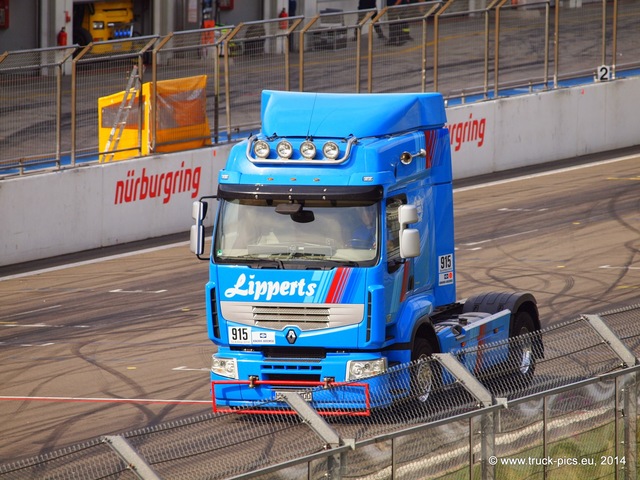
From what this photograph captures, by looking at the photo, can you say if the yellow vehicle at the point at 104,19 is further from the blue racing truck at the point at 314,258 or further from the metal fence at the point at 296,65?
the blue racing truck at the point at 314,258

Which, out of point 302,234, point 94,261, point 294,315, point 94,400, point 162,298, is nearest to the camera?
point 294,315

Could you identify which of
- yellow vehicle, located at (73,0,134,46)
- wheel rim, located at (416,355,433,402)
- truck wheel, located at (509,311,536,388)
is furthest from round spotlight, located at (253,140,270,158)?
yellow vehicle, located at (73,0,134,46)

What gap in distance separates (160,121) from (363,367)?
46.4ft

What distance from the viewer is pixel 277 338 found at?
13070mm

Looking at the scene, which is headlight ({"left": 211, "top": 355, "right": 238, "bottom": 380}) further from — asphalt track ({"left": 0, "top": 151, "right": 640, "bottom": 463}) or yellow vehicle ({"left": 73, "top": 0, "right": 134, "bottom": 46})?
yellow vehicle ({"left": 73, "top": 0, "right": 134, "bottom": 46})

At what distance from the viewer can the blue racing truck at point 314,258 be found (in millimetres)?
12914

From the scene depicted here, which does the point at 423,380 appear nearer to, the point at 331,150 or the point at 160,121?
the point at 331,150

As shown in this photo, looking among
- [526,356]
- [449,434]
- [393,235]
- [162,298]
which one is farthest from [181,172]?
[449,434]

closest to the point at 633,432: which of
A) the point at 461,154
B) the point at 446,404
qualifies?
the point at 446,404

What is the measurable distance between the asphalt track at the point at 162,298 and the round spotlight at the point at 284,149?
2.94 m

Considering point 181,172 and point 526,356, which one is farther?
point 181,172

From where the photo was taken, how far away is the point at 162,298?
66.6 ft

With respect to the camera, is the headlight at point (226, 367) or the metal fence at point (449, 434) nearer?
the metal fence at point (449, 434)

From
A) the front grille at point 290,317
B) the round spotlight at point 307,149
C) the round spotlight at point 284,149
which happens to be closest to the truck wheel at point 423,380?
the front grille at point 290,317
